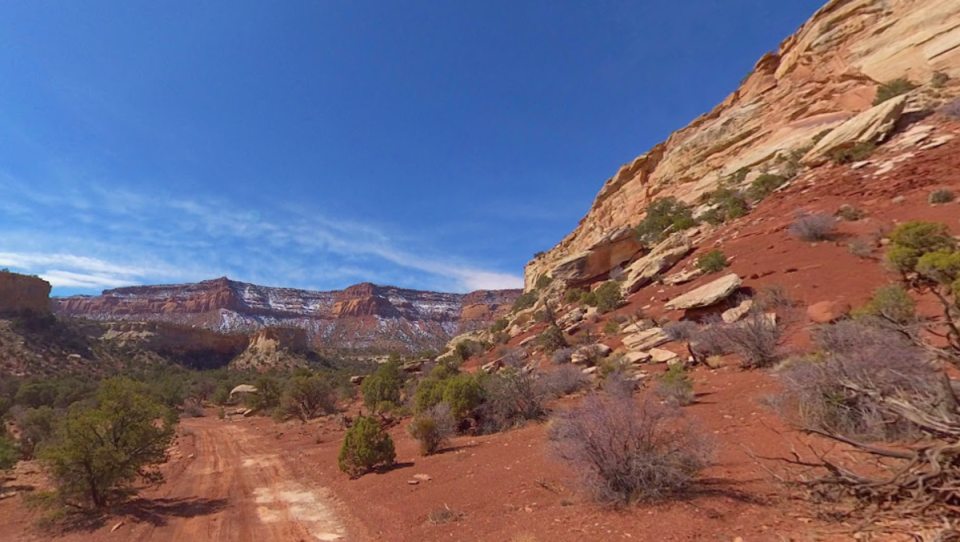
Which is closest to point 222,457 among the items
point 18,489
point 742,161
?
point 18,489

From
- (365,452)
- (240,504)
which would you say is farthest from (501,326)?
(240,504)

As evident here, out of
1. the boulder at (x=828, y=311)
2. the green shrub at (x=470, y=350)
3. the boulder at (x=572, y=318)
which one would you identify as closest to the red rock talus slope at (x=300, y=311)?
the green shrub at (x=470, y=350)

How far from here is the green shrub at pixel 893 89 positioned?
24422 mm

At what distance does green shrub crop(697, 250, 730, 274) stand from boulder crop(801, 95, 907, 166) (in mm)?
10351

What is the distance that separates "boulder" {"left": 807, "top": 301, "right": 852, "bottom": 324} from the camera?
36.5ft

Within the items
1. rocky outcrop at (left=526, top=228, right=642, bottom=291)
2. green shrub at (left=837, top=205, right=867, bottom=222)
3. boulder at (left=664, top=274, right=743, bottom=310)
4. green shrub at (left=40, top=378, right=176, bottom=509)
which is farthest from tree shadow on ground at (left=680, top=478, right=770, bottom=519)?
rocky outcrop at (left=526, top=228, right=642, bottom=291)

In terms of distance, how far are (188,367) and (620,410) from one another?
7919 centimetres

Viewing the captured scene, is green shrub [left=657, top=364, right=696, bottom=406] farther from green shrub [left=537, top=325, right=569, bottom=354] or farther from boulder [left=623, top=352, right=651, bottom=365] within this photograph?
green shrub [left=537, top=325, right=569, bottom=354]

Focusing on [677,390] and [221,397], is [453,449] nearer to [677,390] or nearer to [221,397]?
[677,390]

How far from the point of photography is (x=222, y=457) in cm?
1525

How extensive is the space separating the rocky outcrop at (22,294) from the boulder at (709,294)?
71691mm

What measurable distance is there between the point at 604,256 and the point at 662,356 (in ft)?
59.8

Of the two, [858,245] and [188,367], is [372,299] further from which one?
[858,245]

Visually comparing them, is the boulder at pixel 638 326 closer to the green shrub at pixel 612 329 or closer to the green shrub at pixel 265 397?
the green shrub at pixel 612 329
